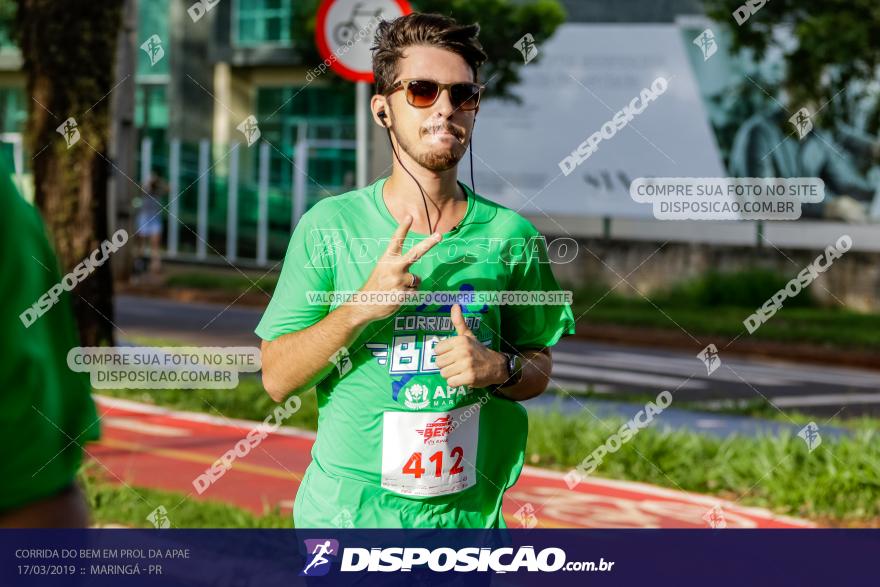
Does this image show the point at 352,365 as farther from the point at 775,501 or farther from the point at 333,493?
the point at 775,501

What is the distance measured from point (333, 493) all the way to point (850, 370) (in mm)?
13679

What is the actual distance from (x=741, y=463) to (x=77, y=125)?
5.40 metres

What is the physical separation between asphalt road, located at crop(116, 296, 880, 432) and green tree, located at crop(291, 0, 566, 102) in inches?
274

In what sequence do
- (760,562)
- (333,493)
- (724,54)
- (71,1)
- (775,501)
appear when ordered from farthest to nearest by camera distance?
(724,54) → (71,1) → (775,501) → (760,562) → (333,493)

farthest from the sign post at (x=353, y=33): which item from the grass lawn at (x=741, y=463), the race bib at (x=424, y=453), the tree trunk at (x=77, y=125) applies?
the race bib at (x=424, y=453)

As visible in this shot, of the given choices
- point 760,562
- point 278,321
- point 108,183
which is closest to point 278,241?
point 108,183

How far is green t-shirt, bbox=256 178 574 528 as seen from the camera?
304 centimetres

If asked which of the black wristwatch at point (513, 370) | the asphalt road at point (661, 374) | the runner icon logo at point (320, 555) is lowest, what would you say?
the asphalt road at point (661, 374)

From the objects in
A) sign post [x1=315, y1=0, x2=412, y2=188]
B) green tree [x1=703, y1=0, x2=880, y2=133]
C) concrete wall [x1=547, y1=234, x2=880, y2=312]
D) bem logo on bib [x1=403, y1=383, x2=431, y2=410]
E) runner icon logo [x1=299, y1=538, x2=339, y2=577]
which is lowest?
concrete wall [x1=547, y1=234, x2=880, y2=312]

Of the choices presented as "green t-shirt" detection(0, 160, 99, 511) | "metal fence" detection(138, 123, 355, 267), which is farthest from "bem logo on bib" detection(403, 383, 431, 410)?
"metal fence" detection(138, 123, 355, 267)

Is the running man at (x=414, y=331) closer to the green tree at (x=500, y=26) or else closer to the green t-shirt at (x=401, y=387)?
the green t-shirt at (x=401, y=387)

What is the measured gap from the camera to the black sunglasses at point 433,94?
306 cm

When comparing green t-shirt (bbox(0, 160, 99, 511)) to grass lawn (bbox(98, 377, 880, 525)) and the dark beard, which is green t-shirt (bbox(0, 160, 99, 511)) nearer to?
the dark beard

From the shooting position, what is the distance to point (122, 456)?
7734 mm
